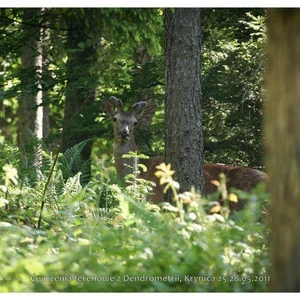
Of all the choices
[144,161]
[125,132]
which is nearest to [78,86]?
[125,132]

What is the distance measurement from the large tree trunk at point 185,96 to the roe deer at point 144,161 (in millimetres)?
2521

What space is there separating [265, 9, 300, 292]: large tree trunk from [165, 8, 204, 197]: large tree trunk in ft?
13.8

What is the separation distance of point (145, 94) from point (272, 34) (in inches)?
378

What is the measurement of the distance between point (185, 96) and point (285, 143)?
14.3ft

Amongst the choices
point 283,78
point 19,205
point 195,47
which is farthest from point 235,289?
point 195,47

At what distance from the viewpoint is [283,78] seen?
13.7ft

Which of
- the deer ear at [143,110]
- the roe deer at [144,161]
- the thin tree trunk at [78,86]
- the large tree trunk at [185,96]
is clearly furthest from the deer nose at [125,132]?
the large tree trunk at [185,96]

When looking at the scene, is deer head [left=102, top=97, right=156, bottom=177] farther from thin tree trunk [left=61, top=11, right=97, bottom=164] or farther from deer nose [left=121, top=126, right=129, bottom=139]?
thin tree trunk [left=61, top=11, right=97, bottom=164]

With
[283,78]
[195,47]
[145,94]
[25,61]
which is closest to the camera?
[283,78]

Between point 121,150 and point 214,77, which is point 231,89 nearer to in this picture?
point 214,77

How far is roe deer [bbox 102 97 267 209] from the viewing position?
36.0 ft

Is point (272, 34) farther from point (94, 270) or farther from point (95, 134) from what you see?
point (95, 134)

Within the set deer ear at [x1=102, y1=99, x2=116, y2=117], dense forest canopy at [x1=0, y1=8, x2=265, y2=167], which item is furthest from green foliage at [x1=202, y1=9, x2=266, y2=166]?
deer ear at [x1=102, y1=99, x2=116, y2=117]
